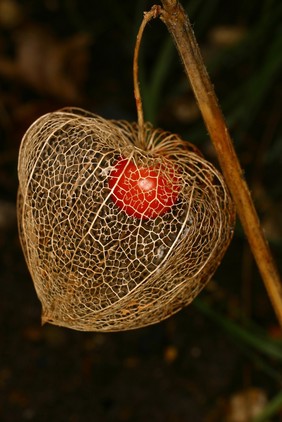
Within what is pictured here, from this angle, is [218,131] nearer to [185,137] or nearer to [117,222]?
[117,222]

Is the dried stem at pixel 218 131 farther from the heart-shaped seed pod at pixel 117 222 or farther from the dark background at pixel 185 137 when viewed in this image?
the dark background at pixel 185 137

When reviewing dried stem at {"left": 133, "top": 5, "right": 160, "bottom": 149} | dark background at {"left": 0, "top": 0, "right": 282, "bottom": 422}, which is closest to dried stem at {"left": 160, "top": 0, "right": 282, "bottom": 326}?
dried stem at {"left": 133, "top": 5, "right": 160, "bottom": 149}

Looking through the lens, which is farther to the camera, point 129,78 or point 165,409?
point 129,78

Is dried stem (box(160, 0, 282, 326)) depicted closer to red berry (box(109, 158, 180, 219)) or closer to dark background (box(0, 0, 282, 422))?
red berry (box(109, 158, 180, 219))

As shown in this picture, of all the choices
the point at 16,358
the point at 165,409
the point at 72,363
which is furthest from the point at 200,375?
the point at 16,358

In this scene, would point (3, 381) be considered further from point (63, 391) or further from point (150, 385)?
point (150, 385)

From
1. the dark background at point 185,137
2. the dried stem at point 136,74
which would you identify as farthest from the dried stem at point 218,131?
the dark background at point 185,137

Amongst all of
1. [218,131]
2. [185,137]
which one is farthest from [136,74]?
[185,137]
